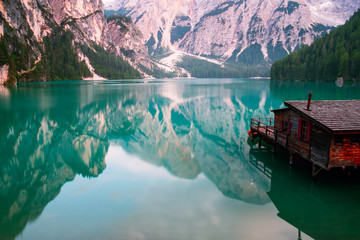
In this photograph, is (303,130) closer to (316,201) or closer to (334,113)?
(334,113)

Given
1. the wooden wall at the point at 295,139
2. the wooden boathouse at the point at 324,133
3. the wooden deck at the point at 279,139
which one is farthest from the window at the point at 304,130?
the wooden deck at the point at 279,139

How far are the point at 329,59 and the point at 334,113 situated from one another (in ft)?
487

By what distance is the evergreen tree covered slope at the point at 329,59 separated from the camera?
135 meters

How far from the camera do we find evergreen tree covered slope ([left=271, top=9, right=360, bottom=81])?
13500 cm

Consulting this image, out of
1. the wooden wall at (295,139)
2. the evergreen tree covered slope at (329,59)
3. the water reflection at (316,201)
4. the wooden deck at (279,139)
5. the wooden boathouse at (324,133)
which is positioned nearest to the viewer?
the water reflection at (316,201)

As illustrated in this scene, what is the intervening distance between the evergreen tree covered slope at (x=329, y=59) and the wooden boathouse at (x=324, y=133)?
124 meters

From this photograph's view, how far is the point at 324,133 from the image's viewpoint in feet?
64.2

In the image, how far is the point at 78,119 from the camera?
48906 mm

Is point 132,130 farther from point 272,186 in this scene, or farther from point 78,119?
point 272,186

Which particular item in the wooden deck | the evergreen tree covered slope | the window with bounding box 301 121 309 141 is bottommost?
the wooden deck

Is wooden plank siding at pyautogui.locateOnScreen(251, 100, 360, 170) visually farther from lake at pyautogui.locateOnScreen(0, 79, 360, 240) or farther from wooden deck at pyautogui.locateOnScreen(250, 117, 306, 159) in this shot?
lake at pyautogui.locateOnScreen(0, 79, 360, 240)

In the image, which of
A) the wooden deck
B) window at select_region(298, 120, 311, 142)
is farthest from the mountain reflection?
window at select_region(298, 120, 311, 142)

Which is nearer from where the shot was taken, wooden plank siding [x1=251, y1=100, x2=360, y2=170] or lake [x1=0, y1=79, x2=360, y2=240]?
lake [x1=0, y1=79, x2=360, y2=240]

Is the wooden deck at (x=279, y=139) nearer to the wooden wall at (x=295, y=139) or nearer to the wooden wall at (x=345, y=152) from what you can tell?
the wooden wall at (x=295, y=139)
